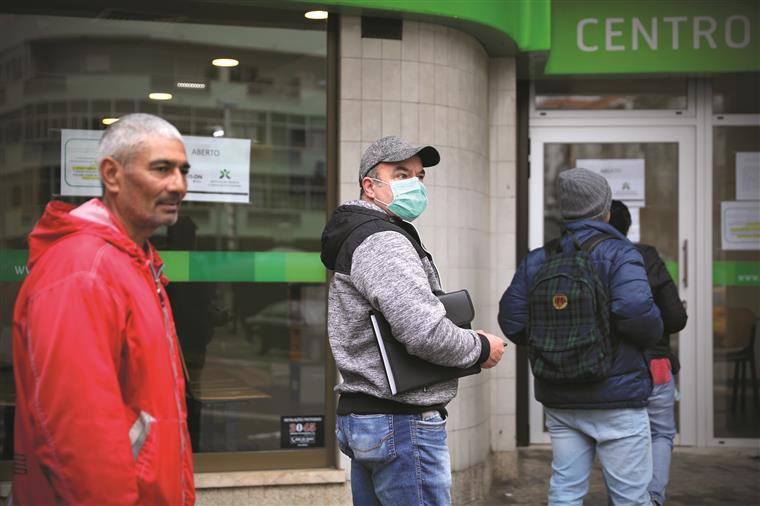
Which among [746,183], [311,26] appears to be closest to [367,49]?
[311,26]

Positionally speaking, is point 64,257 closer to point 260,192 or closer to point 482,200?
point 260,192

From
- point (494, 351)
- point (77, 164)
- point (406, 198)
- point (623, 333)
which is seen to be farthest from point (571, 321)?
point (77, 164)

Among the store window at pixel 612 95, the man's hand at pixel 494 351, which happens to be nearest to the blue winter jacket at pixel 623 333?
the man's hand at pixel 494 351

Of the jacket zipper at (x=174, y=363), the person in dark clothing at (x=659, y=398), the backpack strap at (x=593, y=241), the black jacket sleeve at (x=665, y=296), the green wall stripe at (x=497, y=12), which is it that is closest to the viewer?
the jacket zipper at (x=174, y=363)

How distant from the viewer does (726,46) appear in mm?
7652

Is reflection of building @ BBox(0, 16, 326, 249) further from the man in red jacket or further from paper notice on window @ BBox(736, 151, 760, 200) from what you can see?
paper notice on window @ BBox(736, 151, 760, 200)

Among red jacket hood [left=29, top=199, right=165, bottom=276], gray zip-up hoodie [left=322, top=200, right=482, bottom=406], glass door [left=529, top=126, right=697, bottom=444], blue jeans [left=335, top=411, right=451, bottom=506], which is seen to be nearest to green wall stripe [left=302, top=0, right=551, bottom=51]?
glass door [left=529, top=126, right=697, bottom=444]

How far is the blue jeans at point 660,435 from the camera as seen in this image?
5.77 m

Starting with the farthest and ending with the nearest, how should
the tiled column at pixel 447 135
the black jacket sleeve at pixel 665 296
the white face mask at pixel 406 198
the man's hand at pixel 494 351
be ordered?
the tiled column at pixel 447 135, the black jacket sleeve at pixel 665 296, the white face mask at pixel 406 198, the man's hand at pixel 494 351

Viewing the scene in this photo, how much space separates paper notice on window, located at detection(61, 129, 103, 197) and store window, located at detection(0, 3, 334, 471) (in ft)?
0.14

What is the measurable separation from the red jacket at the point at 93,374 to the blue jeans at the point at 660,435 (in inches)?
154

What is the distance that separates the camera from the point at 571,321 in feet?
14.1

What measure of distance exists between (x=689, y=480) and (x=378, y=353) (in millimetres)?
4617

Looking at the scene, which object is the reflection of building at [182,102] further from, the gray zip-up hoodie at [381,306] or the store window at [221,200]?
the gray zip-up hoodie at [381,306]
